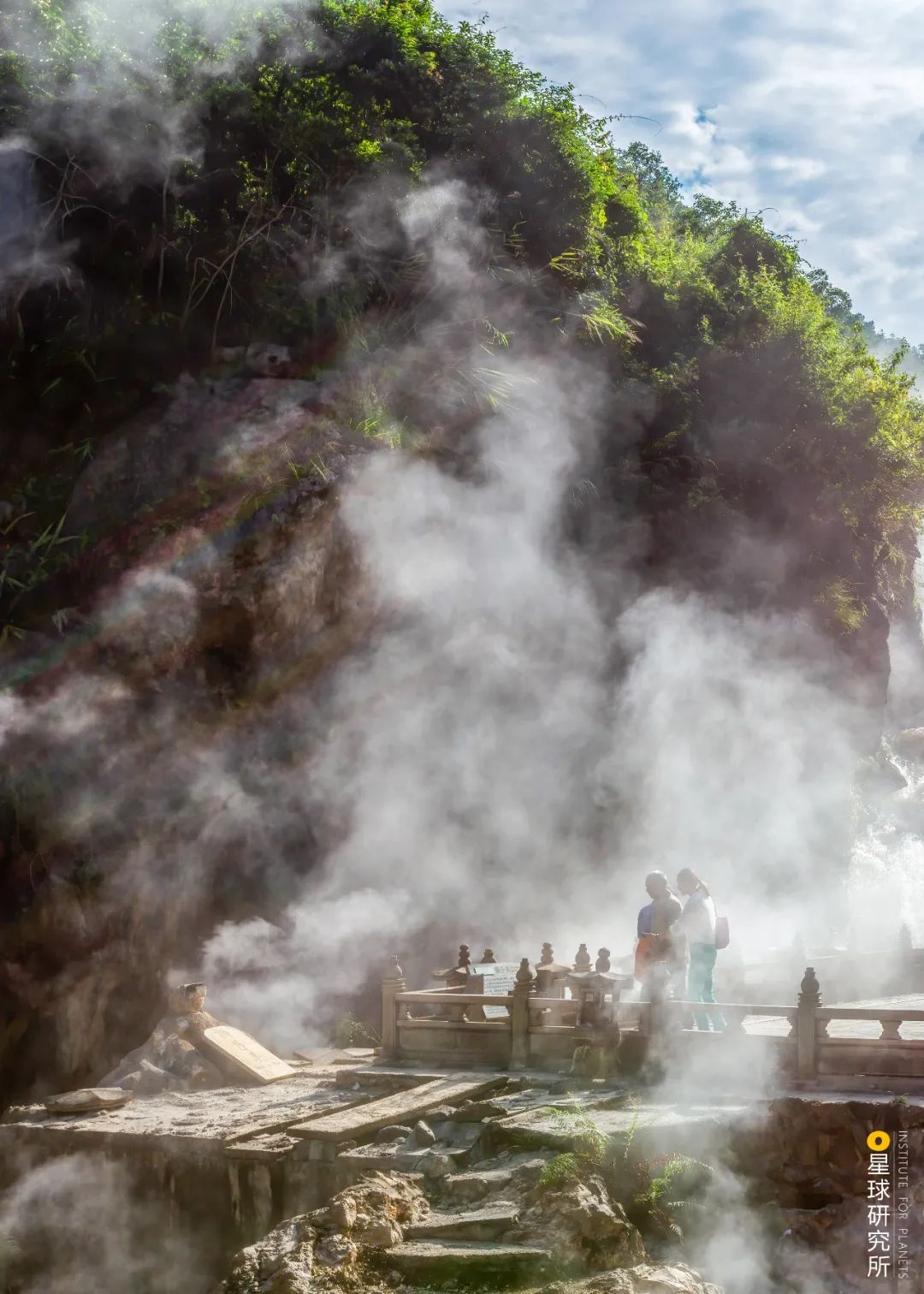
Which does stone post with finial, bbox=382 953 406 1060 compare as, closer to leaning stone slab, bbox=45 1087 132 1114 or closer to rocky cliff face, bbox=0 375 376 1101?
leaning stone slab, bbox=45 1087 132 1114

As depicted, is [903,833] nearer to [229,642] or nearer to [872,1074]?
[229,642]

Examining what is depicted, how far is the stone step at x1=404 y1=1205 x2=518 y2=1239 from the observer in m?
8.11

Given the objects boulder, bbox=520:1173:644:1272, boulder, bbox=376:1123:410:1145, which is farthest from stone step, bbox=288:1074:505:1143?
boulder, bbox=520:1173:644:1272

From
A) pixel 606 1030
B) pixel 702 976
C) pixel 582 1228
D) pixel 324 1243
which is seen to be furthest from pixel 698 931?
pixel 324 1243

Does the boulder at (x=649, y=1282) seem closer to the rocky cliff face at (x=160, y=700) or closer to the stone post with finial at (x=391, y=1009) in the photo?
the stone post with finial at (x=391, y=1009)

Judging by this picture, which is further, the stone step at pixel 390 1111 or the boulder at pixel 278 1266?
the stone step at pixel 390 1111

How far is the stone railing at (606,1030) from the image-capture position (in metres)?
10.0

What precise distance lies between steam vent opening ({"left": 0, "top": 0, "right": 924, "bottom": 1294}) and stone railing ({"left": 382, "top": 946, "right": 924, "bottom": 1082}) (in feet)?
0.17

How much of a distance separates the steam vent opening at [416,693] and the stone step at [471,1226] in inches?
1.5

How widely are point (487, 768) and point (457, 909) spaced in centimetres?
274

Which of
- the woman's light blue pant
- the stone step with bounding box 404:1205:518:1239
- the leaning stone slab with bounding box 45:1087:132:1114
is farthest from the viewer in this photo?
the leaning stone slab with bounding box 45:1087:132:1114

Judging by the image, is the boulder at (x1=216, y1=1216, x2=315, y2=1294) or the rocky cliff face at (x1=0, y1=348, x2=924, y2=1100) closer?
the boulder at (x1=216, y1=1216, x2=315, y2=1294)

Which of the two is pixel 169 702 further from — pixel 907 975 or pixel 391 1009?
pixel 907 975

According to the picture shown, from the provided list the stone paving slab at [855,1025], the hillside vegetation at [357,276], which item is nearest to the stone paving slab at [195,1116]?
the stone paving slab at [855,1025]
